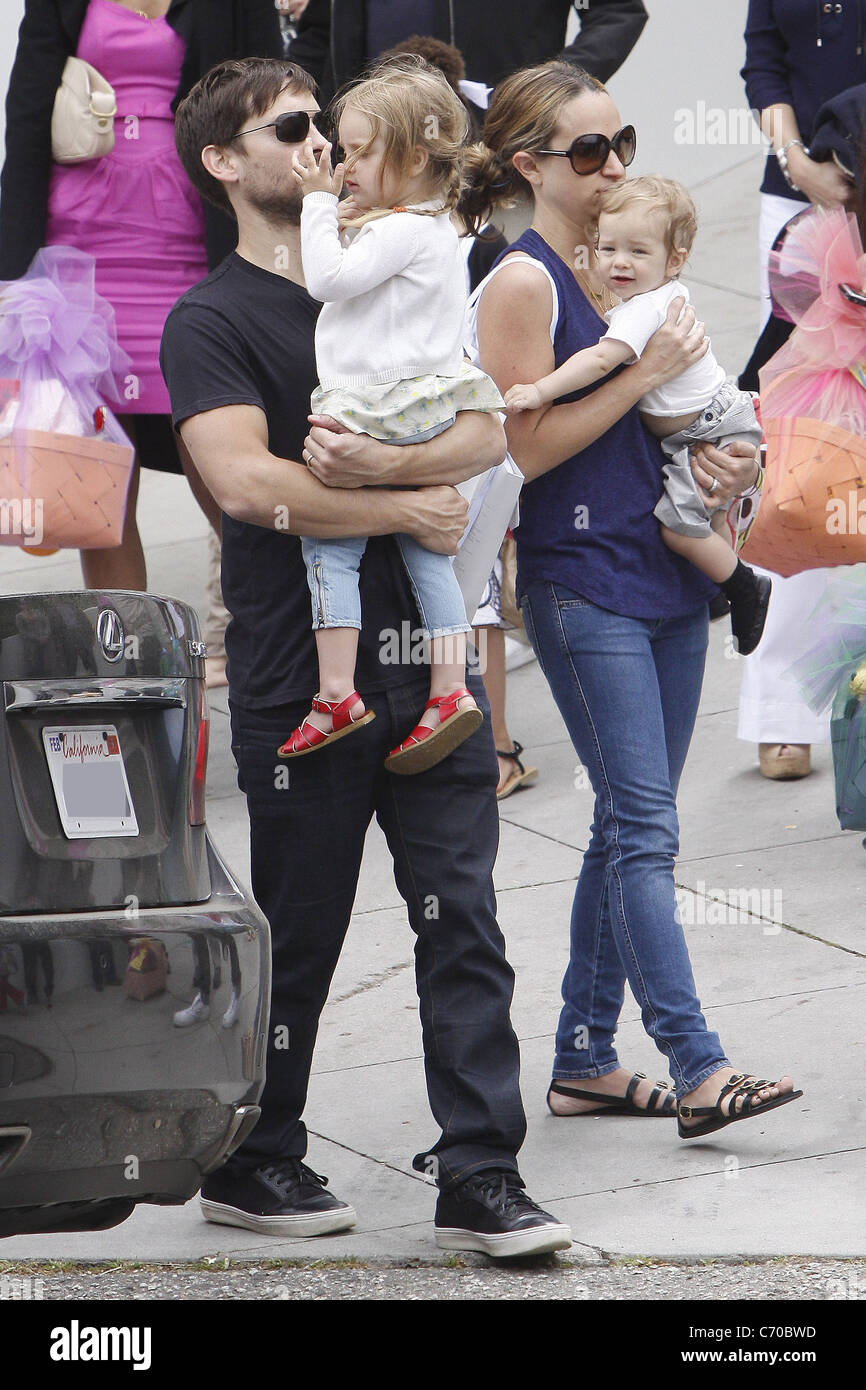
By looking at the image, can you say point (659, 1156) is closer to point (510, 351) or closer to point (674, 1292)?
point (674, 1292)

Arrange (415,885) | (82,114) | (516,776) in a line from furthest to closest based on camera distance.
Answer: (516,776)
(82,114)
(415,885)

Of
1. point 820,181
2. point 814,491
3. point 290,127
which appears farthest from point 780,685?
point 290,127

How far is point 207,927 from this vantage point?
3158mm

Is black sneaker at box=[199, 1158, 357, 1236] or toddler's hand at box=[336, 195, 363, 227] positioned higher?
toddler's hand at box=[336, 195, 363, 227]

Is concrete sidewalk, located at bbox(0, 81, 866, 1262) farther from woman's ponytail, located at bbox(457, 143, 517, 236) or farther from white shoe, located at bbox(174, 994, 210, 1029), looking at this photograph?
woman's ponytail, located at bbox(457, 143, 517, 236)

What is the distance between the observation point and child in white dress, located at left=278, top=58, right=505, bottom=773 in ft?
11.7

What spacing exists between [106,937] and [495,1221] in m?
1.04

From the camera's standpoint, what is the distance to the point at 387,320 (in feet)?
11.9

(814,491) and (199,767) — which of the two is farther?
(814,491)

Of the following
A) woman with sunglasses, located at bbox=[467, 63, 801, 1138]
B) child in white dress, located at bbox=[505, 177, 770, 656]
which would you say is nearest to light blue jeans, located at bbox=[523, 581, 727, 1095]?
woman with sunglasses, located at bbox=[467, 63, 801, 1138]

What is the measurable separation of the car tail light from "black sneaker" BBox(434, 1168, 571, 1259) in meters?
0.94

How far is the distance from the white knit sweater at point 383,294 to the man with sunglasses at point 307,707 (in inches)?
4.4

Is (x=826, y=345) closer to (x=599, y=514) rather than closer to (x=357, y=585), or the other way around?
(x=599, y=514)
